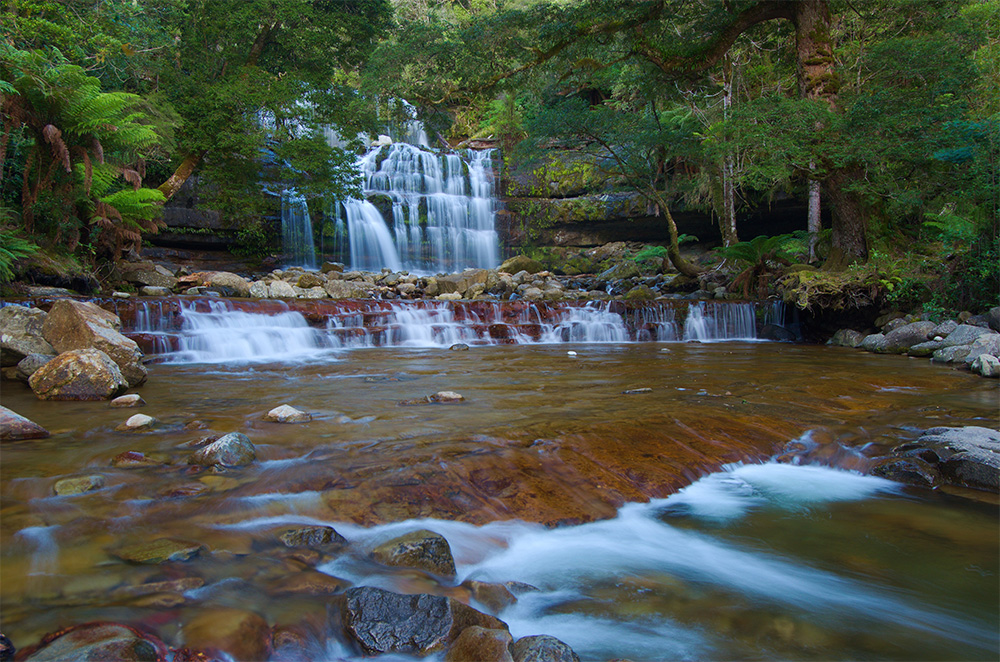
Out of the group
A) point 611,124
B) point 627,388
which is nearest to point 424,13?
point 611,124

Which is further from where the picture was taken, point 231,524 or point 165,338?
point 165,338

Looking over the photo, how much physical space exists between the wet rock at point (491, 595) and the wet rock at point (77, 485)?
2098 mm

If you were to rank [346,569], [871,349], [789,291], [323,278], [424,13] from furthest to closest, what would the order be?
[424,13] → [323,278] → [789,291] → [871,349] → [346,569]

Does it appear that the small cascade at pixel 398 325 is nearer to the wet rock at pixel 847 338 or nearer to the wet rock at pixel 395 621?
the wet rock at pixel 847 338

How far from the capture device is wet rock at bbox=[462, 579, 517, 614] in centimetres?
212

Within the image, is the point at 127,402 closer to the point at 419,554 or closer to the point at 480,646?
the point at 419,554

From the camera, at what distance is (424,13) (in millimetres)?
37812

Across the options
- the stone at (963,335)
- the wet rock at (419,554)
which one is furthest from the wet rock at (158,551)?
the stone at (963,335)

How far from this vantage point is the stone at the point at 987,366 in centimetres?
644

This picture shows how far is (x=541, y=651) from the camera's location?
5.49ft

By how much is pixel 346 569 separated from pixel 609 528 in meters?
1.34

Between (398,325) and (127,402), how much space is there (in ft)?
19.3

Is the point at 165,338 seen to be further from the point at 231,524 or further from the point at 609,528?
the point at 609,528

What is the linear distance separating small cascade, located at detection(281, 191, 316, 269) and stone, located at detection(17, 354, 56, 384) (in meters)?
13.5
